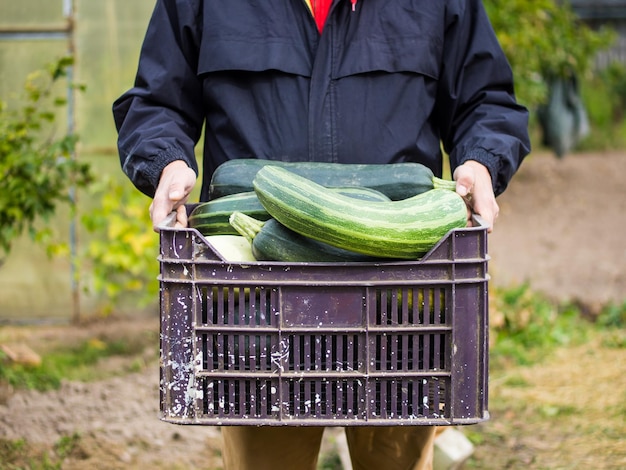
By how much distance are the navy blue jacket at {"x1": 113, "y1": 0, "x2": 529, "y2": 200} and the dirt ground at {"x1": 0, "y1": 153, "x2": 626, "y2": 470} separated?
177cm

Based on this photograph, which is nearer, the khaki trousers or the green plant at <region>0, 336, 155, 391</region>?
the khaki trousers

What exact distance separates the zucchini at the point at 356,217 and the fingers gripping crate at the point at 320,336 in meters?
0.07

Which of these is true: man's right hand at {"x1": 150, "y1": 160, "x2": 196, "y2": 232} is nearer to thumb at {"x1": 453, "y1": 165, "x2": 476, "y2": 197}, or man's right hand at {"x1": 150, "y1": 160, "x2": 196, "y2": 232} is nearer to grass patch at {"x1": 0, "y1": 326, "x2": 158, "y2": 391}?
thumb at {"x1": 453, "y1": 165, "x2": 476, "y2": 197}

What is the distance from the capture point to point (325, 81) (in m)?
2.48

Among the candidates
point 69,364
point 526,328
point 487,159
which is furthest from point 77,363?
point 487,159

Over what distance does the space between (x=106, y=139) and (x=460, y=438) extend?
3.04 m

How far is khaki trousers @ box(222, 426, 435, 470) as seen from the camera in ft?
8.07

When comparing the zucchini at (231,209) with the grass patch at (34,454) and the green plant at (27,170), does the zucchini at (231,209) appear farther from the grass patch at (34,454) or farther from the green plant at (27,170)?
the green plant at (27,170)

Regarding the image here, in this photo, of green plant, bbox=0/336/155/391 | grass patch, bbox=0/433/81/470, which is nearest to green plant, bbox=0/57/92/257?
green plant, bbox=0/336/155/391

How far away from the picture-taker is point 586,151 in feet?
46.4

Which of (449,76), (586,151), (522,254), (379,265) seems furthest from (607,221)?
(379,265)

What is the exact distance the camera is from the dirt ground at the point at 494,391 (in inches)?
154

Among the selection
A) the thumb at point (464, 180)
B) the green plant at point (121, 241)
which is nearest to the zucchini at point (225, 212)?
the thumb at point (464, 180)

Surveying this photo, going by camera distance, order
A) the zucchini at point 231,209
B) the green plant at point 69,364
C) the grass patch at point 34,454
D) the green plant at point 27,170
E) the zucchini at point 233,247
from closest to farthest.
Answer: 1. the zucchini at point 233,247
2. the zucchini at point 231,209
3. the grass patch at point 34,454
4. the green plant at point 27,170
5. the green plant at point 69,364
